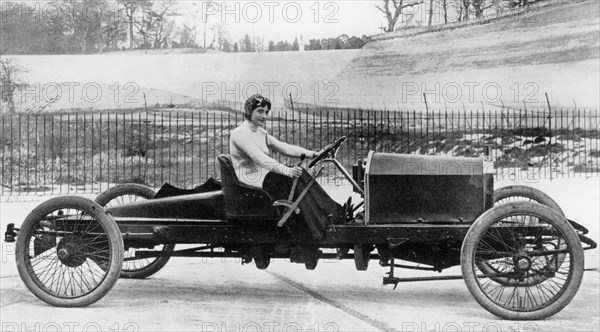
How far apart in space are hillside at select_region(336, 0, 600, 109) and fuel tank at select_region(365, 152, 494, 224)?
30.7 feet

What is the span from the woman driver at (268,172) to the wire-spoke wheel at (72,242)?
1026 mm

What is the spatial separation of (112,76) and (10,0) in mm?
6803

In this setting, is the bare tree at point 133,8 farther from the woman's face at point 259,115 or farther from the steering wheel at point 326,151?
the steering wheel at point 326,151

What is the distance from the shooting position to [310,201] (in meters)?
5.13

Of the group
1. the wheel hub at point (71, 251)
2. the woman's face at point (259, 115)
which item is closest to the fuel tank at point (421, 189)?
the woman's face at point (259, 115)

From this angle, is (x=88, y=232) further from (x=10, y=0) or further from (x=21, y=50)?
(x=21, y=50)

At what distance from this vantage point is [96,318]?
490 cm

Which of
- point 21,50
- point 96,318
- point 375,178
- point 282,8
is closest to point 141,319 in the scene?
point 96,318

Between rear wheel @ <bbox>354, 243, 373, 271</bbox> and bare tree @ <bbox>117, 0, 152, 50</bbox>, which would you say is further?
bare tree @ <bbox>117, 0, 152, 50</bbox>

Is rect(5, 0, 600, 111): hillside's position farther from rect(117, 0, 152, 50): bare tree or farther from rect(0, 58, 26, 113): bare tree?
rect(117, 0, 152, 50): bare tree

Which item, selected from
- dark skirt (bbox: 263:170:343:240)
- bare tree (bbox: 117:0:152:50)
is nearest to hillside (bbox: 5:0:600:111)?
bare tree (bbox: 117:0:152:50)

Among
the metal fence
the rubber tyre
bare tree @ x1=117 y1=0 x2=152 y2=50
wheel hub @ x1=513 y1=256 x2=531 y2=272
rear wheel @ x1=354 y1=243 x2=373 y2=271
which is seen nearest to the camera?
wheel hub @ x1=513 y1=256 x2=531 y2=272

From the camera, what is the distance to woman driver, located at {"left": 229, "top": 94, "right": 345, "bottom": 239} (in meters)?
5.11

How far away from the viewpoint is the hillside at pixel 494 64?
1455 centimetres
